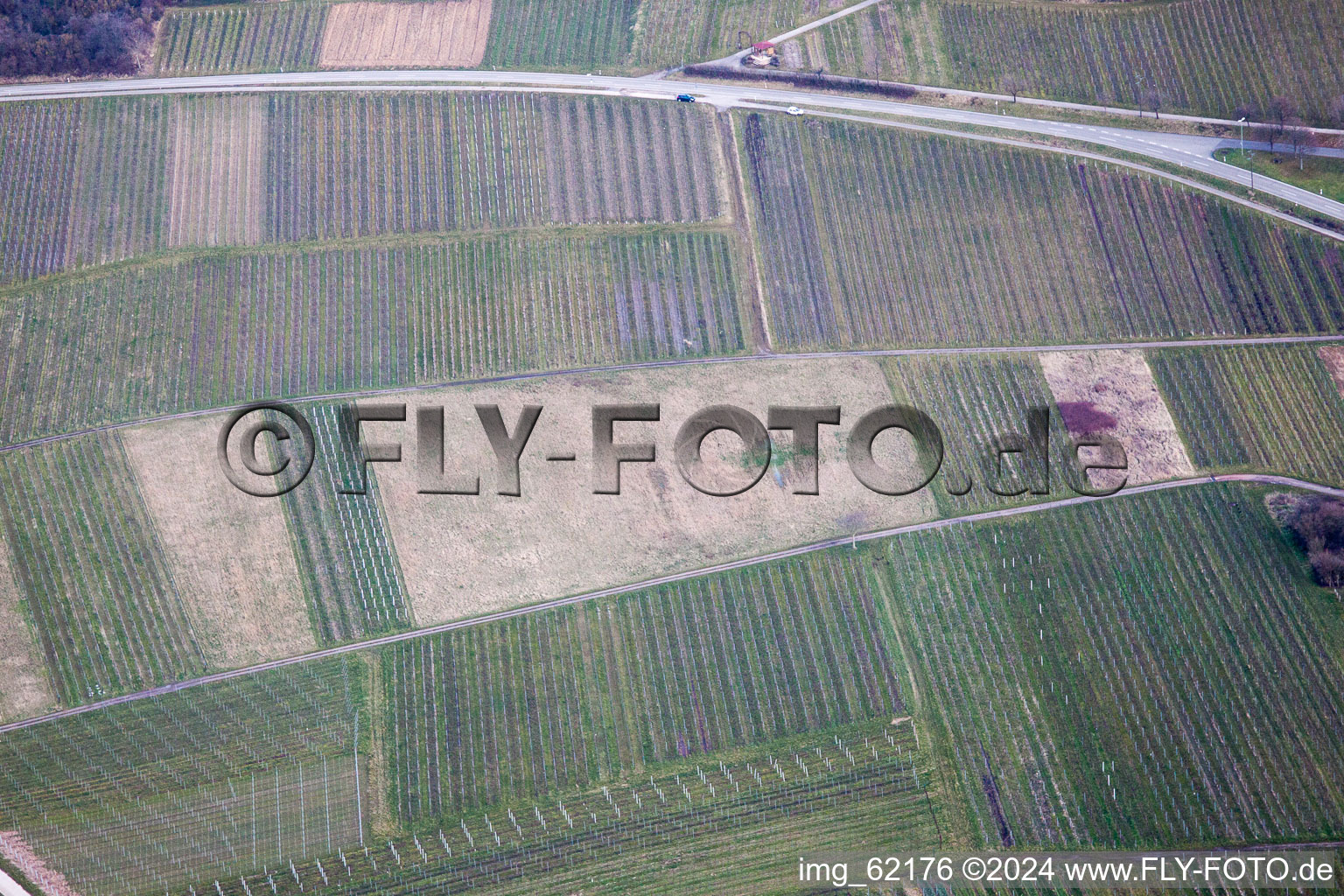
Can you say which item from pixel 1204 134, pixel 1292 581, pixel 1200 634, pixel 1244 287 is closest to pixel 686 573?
pixel 1200 634

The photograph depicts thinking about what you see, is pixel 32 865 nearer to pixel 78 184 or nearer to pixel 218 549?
pixel 218 549

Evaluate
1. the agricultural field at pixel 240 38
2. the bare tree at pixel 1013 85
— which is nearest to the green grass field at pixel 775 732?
the bare tree at pixel 1013 85

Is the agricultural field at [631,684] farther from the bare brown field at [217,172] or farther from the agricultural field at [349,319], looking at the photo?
the bare brown field at [217,172]

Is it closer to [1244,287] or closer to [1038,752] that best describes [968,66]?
[1244,287]

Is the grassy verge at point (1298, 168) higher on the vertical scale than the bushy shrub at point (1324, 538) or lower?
higher

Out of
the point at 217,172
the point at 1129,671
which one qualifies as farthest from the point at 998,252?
the point at 217,172
